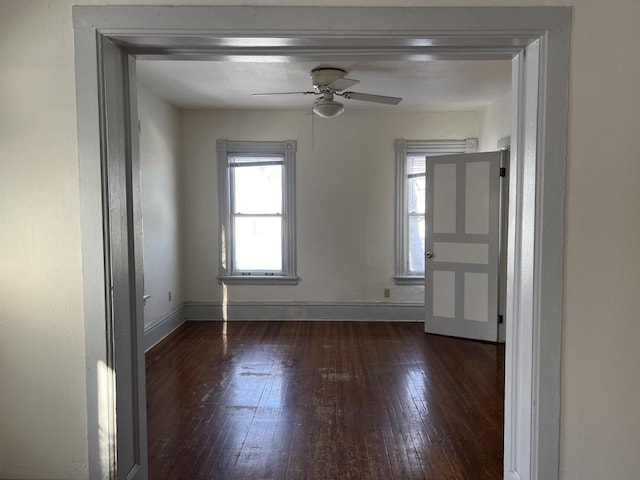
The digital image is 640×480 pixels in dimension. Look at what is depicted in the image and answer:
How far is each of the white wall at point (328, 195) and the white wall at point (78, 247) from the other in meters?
3.82

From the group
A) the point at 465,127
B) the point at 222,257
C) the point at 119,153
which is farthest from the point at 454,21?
the point at 222,257

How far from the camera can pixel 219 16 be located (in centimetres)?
158

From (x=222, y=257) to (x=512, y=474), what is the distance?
14.2 feet

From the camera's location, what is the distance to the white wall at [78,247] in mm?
1607

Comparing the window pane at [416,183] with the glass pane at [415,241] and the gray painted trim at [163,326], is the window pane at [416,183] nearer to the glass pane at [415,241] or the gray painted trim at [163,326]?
the glass pane at [415,241]

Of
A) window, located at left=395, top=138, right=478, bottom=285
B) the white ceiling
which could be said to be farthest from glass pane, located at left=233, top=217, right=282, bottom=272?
window, located at left=395, top=138, right=478, bottom=285

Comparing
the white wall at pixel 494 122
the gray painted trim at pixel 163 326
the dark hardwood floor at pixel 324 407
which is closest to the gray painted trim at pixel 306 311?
the gray painted trim at pixel 163 326

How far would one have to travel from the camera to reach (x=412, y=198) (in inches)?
217

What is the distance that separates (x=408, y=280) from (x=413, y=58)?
3980 millimetres

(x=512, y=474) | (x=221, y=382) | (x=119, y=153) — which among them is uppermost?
(x=119, y=153)

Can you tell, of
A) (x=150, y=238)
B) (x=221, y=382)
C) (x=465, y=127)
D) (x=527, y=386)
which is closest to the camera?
(x=527, y=386)

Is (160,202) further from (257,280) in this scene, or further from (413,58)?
(413,58)

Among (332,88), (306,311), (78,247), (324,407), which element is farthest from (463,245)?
(78,247)

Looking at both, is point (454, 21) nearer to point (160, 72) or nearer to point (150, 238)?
point (160, 72)
